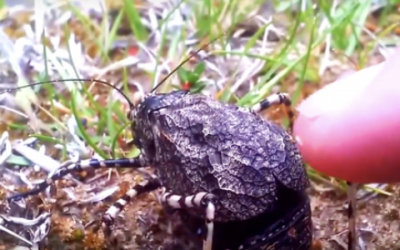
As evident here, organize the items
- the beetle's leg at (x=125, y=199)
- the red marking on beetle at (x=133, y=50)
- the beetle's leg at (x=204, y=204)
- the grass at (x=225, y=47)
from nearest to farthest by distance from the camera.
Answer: the beetle's leg at (x=204, y=204) < the beetle's leg at (x=125, y=199) < the grass at (x=225, y=47) < the red marking on beetle at (x=133, y=50)

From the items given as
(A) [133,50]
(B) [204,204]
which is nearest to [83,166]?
(B) [204,204]

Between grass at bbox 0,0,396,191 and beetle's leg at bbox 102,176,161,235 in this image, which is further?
grass at bbox 0,0,396,191

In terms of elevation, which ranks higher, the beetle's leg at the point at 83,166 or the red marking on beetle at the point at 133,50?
the red marking on beetle at the point at 133,50

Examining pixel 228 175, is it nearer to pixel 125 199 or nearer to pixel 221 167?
pixel 221 167

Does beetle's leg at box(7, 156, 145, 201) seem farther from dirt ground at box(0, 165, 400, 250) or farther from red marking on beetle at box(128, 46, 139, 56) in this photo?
red marking on beetle at box(128, 46, 139, 56)

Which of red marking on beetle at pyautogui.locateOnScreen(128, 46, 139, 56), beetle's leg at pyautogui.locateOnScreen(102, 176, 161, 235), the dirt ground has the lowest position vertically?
the dirt ground

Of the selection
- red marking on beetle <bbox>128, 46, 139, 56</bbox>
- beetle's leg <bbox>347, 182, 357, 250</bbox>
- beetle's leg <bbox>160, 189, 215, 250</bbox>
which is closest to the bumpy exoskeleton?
beetle's leg <bbox>160, 189, 215, 250</bbox>

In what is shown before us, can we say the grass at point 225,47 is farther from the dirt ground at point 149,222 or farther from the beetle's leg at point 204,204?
the beetle's leg at point 204,204

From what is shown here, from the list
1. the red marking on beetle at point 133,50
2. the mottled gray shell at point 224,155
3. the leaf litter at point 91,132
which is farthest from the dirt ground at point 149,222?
the red marking on beetle at point 133,50

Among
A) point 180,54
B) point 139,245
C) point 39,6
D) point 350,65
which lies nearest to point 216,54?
point 180,54

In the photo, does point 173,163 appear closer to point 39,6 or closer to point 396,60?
point 396,60
